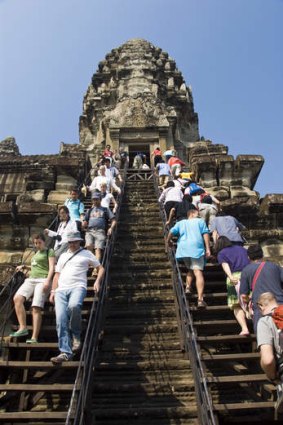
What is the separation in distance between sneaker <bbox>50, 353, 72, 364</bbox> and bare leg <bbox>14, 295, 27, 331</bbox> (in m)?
0.92

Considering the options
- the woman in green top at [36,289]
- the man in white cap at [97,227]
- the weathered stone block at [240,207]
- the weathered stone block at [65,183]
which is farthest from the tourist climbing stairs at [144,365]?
the weathered stone block at [65,183]

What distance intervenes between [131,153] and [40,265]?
47.2 ft

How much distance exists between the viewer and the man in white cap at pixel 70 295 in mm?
4512

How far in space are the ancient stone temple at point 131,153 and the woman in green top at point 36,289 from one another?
168 centimetres

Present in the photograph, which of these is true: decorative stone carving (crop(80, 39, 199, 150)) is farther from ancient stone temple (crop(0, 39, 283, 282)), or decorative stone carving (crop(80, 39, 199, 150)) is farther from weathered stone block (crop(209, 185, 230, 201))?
weathered stone block (crop(209, 185, 230, 201))

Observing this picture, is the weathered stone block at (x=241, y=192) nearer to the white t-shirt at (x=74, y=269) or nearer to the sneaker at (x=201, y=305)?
the sneaker at (x=201, y=305)

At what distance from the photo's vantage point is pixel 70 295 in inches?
190

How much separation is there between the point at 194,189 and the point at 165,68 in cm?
1908

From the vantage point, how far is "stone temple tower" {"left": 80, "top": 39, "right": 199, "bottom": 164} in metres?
18.9

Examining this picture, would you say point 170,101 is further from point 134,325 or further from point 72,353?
point 72,353

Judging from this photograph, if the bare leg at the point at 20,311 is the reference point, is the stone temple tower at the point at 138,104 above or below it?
above

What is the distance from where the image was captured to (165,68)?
84.7ft

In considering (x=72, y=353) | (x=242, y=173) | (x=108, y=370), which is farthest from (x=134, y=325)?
(x=242, y=173)

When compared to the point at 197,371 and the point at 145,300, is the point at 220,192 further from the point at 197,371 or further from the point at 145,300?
the point at 197,371
